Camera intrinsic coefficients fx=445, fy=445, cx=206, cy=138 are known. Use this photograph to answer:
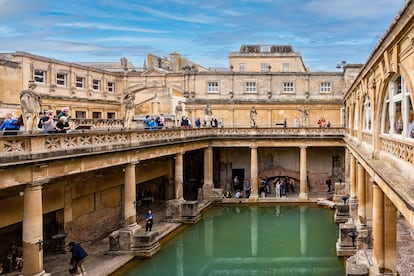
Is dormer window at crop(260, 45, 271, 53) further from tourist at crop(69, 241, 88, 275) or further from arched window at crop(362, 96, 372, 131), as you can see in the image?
tourist at crop(69, 241, 88, 275)

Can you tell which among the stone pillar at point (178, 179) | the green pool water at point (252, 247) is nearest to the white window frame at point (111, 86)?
the stone pillar at point (178, 179)

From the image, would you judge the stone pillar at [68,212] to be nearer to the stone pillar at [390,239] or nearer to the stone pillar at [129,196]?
the stone pillar at [129,196]

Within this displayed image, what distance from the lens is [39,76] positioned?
30375mm

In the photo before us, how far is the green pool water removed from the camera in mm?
17109

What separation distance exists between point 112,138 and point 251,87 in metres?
23.1

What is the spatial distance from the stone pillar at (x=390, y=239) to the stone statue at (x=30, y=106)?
10137 mm

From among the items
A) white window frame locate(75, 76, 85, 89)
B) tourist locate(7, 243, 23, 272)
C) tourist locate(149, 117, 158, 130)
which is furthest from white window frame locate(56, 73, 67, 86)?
tourist locate(7, 243, 23, 272)

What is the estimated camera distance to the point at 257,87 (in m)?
38.6

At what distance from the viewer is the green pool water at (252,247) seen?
56.1 feet

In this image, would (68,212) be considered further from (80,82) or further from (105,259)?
(80,82)

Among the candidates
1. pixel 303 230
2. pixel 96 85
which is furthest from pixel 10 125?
pixel 96 85

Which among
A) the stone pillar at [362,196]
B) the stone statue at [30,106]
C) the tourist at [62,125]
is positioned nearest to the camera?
the stone statue at [30,106]

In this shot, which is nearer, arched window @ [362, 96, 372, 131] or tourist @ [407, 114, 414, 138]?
tourist @ [407, 114, 414, 138]

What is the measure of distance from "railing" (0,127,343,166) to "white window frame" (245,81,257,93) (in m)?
7.34
